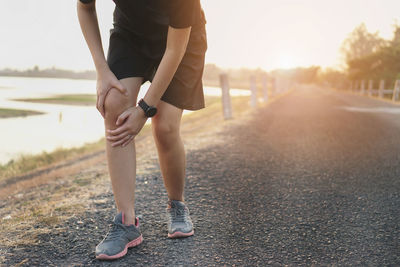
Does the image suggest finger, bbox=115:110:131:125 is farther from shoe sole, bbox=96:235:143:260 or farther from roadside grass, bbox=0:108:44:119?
roadside grass, bbox=0:108:44:119

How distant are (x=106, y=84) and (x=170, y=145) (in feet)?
1.62

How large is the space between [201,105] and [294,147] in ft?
10.6

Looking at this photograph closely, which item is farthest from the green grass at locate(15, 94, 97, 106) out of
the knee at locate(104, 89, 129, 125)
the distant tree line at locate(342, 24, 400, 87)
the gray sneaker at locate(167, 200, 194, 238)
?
the knee at locate(104, 89, 129, 125)

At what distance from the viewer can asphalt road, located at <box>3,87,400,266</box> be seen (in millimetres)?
1855

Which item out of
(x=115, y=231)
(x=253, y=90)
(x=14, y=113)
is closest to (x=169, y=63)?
(x=115, y=231)

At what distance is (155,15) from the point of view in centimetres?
176

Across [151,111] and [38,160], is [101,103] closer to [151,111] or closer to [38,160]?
[151,111]

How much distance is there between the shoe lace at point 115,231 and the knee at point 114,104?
1.85 feet

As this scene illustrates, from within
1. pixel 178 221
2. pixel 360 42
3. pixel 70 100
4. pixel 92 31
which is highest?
pixel 360 42

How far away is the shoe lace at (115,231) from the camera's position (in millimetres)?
1875

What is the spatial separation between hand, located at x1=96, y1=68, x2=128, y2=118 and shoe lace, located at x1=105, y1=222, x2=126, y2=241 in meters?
0.65

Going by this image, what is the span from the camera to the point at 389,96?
65.6 ft

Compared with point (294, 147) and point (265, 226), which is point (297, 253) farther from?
point (294, 147)

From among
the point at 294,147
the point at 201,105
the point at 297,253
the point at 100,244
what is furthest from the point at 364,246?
the point at 294,147
